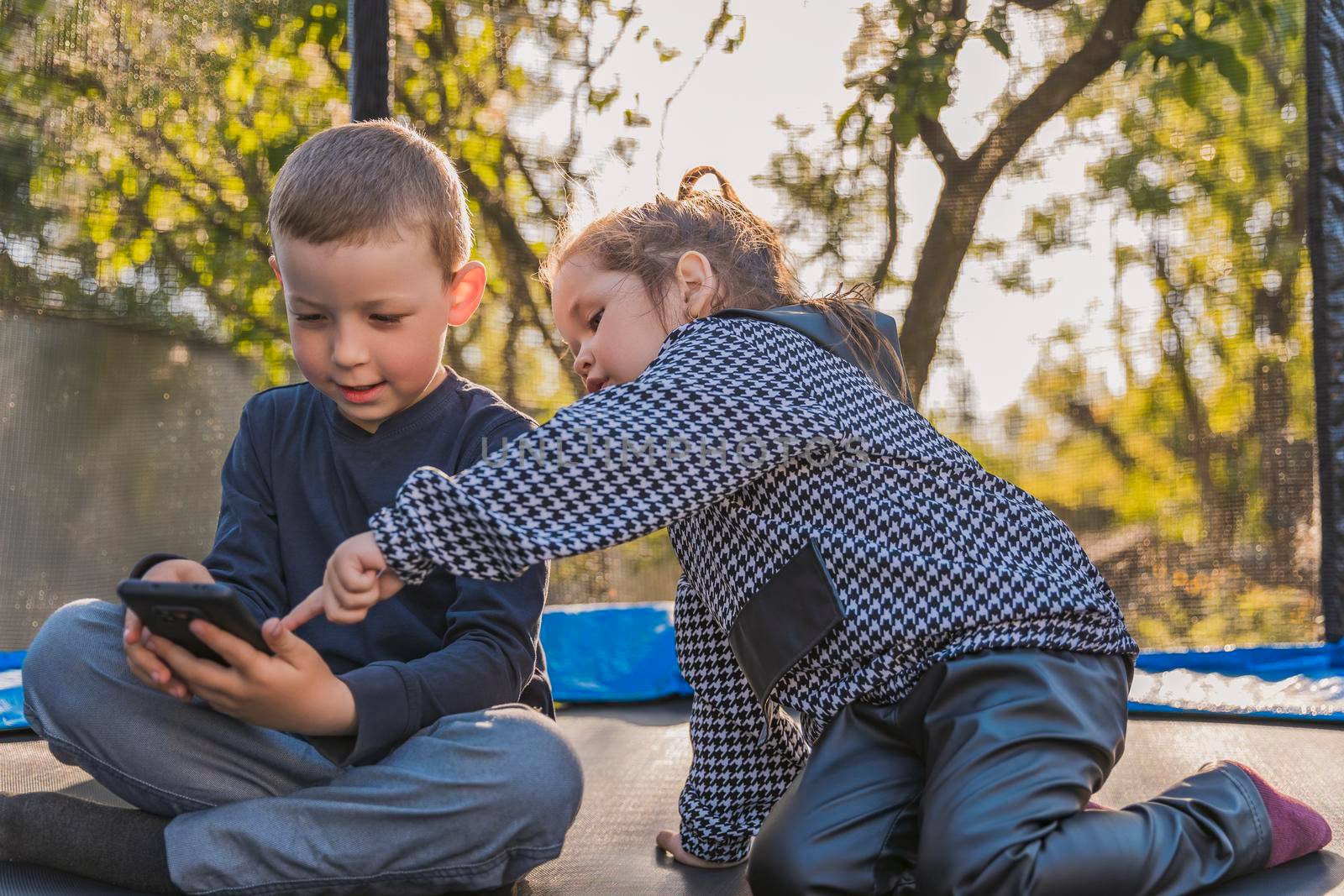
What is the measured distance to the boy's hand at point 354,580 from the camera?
29.3 inches

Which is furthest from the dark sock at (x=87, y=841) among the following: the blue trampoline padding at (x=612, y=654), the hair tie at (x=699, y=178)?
the blue trampoline padding at (x=612, y=654)

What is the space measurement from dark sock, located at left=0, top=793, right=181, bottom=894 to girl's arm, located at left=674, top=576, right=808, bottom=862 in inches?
17.3

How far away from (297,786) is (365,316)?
1.30 feet

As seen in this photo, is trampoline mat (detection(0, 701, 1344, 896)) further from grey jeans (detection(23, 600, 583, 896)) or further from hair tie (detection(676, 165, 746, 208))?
hair tie (detection(676, 165, 746, 208))

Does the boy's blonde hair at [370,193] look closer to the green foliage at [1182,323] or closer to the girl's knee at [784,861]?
the girl's knee at [784,861]

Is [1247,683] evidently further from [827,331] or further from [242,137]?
[242,137]

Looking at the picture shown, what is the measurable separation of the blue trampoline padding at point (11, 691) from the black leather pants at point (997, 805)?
3.24 ft

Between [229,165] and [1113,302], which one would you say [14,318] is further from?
[1113,302]

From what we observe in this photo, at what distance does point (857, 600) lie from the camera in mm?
907

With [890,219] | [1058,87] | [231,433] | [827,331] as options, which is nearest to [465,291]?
[827,331]

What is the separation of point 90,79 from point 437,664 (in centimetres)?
158

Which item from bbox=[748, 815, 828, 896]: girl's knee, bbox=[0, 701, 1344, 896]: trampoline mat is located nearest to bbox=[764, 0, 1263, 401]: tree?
bbox=[0, 701, 1344, 896]: trampoline mat

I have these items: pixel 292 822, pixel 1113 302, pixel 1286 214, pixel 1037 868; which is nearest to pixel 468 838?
pixel 292 822

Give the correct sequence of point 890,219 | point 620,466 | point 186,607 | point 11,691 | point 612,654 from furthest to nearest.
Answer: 1. point 890,219
2. point 612,654
3. point 11,691
4. point 620,466
5. point 186,607
